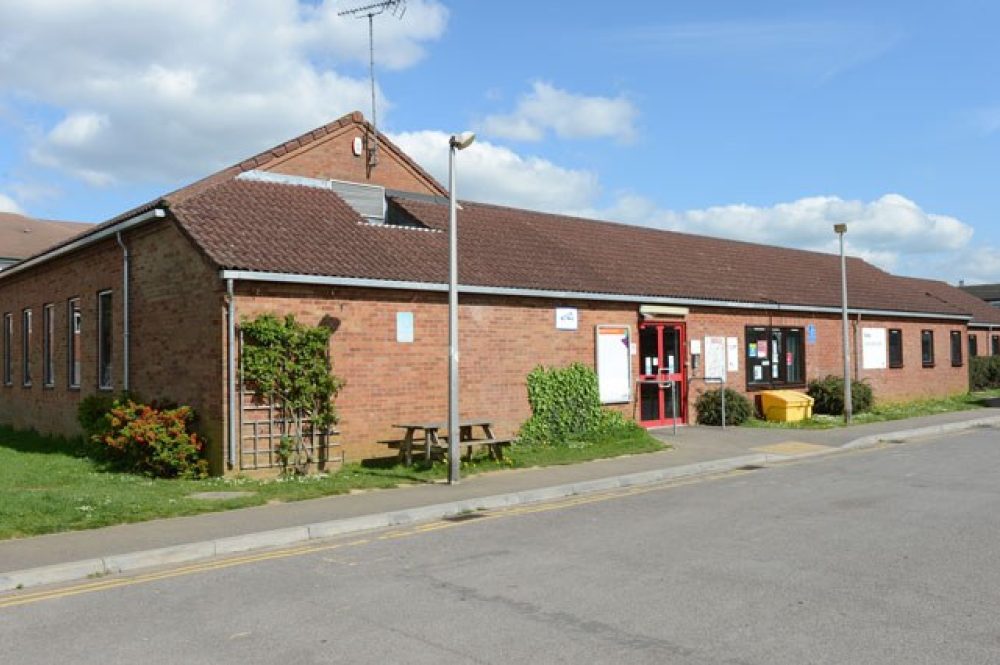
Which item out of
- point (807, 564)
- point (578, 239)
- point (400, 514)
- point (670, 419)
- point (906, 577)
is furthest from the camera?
point (578, 239)

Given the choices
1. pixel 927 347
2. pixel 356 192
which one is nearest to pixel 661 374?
pixel 356 192

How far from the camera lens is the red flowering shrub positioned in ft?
42.7

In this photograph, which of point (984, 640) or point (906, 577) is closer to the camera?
point (984, 640)

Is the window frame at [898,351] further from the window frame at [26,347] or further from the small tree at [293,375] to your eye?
the window frame at [26,347]

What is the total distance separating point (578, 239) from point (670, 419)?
17.4 feet

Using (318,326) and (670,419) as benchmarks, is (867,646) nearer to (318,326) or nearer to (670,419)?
(318,326)

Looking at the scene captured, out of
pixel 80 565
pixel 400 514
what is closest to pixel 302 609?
pixel 80 565

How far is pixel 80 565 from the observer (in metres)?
7.62

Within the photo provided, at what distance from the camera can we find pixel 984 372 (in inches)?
1495

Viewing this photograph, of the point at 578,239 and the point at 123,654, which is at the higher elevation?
the point at 578,239

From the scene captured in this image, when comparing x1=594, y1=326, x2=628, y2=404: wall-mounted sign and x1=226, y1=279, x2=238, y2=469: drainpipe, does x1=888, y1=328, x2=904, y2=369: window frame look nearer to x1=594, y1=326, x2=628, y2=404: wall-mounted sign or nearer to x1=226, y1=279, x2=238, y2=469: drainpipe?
x1=594, y1=326, x2=628, y2=404: wall-mounted sign

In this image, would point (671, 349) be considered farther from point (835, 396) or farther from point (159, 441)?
point (159, 441)

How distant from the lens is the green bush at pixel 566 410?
17188mm

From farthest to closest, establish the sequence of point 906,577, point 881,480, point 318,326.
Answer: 1. point 318,326
2. point 881,480
3. point 906,577
